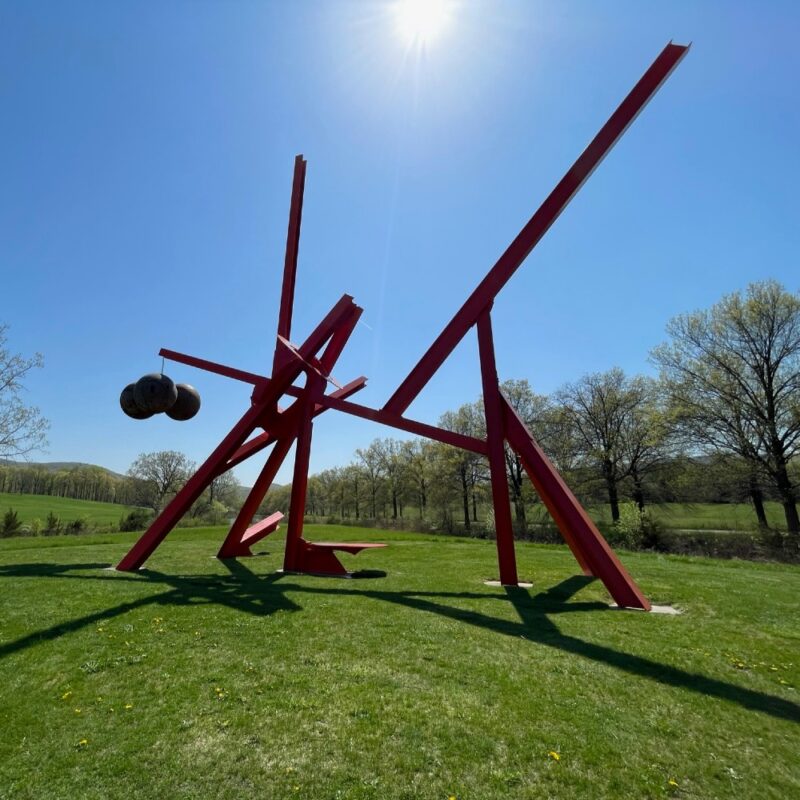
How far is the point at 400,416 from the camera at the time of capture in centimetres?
1047

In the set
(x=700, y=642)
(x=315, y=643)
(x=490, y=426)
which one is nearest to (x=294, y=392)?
(x=490, y=426)

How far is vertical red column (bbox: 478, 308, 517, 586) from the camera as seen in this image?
30.6 feet

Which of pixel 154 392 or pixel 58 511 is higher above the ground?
pixel 154 392

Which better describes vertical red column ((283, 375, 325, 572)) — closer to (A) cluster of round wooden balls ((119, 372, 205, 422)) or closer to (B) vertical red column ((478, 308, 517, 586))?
(A) cluster of round wooden balls ((119, 372, 205, 422))

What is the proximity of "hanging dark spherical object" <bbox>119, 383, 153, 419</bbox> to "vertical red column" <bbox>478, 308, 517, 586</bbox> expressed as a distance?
807 cm

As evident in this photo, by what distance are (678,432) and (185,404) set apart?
2270 cm

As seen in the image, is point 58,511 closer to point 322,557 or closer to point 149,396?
point 149,396

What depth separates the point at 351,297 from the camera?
11.5m

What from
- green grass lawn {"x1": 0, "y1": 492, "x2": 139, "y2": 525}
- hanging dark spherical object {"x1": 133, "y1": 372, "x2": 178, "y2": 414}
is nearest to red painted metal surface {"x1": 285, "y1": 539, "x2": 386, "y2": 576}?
hanging dark spherical object {"x1": 133, "y1": 372, "x2": 178, "y2": 414}

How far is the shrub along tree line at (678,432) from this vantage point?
2141 cm

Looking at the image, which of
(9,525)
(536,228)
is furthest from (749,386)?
(9,525)

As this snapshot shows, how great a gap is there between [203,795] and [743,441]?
25.7 m

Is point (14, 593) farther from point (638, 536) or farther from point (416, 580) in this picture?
point (638, 536)

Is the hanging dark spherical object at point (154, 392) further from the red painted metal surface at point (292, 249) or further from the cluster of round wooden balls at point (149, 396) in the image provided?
the red painted metal surface at point (292, 249)
